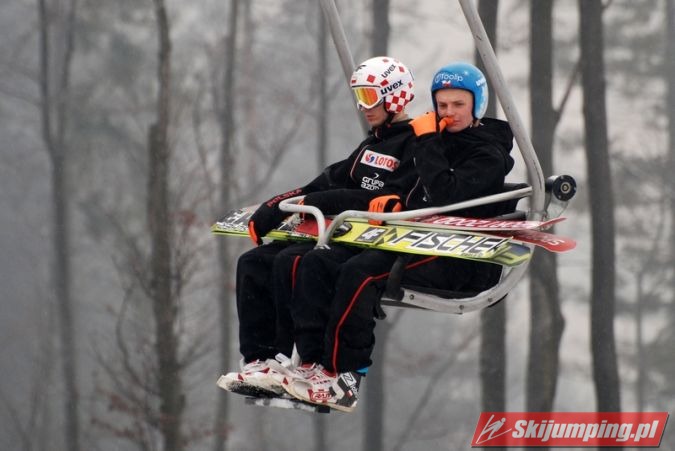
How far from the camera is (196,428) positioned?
13.9 metres

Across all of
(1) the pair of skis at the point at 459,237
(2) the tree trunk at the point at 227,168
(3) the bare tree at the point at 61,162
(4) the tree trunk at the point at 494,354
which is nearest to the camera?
(1) the pair of skis at the point at 459,237

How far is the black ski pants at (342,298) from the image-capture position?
456 cm

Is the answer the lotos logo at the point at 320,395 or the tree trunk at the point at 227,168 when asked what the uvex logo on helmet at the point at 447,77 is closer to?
the lotos logo at the point at 320,395

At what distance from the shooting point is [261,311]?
16.1 ft

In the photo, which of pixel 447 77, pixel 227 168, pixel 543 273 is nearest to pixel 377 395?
pixel 543 273

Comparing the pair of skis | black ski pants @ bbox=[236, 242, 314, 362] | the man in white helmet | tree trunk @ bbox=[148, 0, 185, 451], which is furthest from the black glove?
tree trunk @ bbox=[148, 0, 185, 451]

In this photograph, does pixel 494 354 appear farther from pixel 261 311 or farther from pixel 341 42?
pixel 261 311

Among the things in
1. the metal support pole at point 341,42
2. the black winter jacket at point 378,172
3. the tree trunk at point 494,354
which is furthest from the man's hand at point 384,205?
the tree trunk at point 494,354

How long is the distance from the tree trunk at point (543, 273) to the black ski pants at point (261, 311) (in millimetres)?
8007

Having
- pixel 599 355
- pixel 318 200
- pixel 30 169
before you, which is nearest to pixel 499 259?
pixel 318 200

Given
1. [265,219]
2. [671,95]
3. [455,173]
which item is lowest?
[265,219]

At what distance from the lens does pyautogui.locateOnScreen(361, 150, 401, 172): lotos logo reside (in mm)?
4984

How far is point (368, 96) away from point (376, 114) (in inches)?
3.7

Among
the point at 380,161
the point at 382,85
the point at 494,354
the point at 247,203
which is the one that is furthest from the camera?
the point at 247,203
